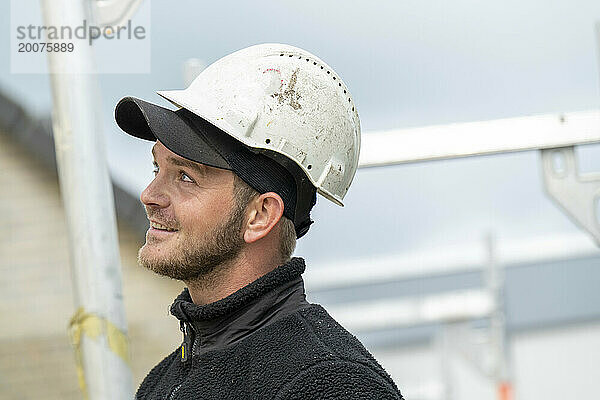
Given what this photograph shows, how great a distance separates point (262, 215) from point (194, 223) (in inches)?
5.6

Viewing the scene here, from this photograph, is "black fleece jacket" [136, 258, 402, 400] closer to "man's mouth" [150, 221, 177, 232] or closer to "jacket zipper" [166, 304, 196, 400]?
"jacket zipper" [166, 304, 196, 400]

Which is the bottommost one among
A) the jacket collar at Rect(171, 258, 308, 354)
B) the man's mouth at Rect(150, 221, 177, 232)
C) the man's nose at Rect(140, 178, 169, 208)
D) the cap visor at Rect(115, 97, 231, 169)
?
the jacket collar at Rect(171, 258, 308, 354)

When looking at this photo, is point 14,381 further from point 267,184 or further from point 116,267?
point 267,184

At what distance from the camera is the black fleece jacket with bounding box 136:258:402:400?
1.66 m

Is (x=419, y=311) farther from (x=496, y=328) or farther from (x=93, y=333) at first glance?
(x=93, y=333)

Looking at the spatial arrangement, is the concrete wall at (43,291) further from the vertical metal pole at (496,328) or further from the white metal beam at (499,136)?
the white metal beam at (499,136)

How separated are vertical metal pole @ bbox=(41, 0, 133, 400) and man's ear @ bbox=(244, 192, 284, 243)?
76cm

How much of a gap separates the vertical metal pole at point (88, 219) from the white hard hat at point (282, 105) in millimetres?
671

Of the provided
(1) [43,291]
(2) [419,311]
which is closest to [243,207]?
(1) [43,291]

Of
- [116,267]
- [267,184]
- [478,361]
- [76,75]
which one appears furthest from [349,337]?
[478,361]

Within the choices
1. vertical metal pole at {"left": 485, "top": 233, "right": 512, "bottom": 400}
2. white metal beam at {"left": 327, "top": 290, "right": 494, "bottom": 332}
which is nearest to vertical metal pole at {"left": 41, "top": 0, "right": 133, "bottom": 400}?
vertical metal pole at {"left": 485, "top": 233, "right": 512, "bottom": 400}

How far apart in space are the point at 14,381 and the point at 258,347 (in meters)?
5.25

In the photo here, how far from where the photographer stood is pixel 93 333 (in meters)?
2.47

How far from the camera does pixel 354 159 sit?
207 centimetres
